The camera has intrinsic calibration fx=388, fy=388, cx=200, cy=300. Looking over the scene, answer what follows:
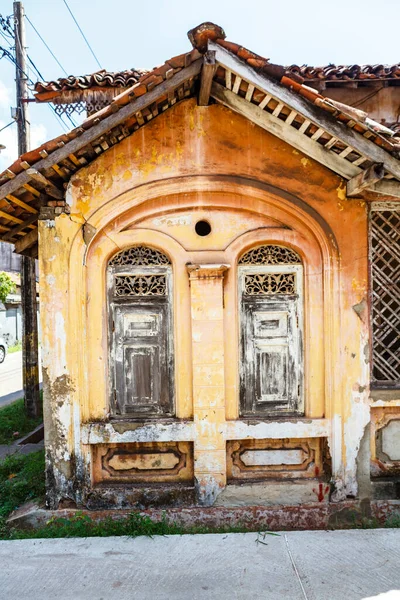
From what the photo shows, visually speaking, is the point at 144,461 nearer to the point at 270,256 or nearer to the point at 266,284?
the point at 266,284

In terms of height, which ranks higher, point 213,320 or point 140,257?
point 140,257

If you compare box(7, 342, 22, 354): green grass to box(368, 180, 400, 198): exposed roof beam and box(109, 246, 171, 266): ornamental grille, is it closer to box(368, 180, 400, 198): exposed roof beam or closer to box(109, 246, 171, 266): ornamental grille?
box(109, 246, 171, 266): ornamental grille

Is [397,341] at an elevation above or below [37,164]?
below

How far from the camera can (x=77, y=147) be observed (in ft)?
12.5

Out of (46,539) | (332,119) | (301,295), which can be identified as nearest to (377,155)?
(332,119)

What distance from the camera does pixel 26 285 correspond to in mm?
8289

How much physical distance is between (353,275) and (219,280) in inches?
61.3

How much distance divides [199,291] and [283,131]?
6.51 feet

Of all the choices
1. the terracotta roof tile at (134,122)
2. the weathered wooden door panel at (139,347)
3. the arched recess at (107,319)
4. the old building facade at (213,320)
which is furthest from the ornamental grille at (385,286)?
the weathered wooden door panel at (139,347)

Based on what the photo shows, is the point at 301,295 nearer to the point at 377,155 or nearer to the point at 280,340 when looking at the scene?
the point at 280,340

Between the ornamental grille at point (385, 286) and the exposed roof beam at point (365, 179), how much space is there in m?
0.50

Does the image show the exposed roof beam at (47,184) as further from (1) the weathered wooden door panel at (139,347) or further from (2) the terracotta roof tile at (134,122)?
(1) the weathered wooden door panel at (139,347)

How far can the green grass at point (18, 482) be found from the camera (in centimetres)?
459

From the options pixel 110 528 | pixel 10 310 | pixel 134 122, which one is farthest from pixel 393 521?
pixel 10 310
